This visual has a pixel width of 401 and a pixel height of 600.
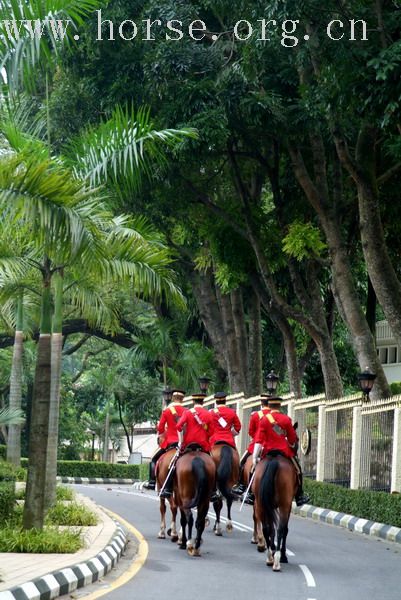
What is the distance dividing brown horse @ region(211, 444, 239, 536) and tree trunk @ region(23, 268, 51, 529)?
434 centimetres

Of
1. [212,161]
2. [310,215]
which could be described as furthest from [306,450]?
[212,161]

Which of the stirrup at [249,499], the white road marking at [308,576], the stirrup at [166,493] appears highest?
the stirrup at [166,493]

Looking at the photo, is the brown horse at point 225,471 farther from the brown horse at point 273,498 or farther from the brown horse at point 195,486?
the brown horse at point 273,498

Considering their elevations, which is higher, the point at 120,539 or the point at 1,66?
the point at 1,66

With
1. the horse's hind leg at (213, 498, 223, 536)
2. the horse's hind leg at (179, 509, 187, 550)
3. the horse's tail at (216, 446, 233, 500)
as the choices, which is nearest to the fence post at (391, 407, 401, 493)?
the horse's tail at (216, 446, 233, 500)

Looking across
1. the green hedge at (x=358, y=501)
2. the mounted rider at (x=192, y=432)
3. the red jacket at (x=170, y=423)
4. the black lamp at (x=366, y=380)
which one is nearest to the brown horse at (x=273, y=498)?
the mounted rider at (x=192, y=432)

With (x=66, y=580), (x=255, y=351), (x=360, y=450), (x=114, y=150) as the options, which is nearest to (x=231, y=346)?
(x=255, y=351)

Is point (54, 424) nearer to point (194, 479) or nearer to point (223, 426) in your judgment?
point (223, 426)

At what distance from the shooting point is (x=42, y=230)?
15.4 metres

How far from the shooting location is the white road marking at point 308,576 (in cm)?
1334

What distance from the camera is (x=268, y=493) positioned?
15141mm

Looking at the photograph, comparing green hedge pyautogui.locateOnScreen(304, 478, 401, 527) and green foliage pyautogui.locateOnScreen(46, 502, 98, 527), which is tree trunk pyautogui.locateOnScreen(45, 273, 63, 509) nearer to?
green foliage pyautogui.locateOnScreen(46, 502, 98, 527)

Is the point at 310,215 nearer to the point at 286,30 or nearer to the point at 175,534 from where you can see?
the point at 286,30

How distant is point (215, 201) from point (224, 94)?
24.3ft
